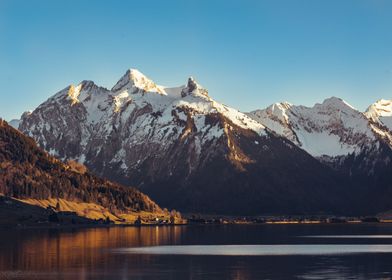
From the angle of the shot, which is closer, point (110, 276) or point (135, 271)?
point (110, 276)

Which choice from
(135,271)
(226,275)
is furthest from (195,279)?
(135,271)

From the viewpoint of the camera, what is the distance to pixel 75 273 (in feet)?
633

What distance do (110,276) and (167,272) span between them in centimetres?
1646

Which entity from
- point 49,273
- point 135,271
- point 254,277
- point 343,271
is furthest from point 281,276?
point 49,273

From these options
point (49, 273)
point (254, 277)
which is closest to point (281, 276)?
point (254, 277)

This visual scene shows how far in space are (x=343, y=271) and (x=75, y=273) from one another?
2472 inches

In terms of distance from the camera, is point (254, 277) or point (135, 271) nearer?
point (254, 277)

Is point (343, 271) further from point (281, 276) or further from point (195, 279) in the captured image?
point (195, 279)

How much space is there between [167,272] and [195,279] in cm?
1806

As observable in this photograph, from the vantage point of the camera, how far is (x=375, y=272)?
19500 centimetres

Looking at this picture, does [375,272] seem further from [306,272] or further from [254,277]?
[254,277]

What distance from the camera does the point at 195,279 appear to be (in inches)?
7146

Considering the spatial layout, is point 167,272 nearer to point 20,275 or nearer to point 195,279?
point 195,279

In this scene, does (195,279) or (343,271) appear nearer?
(195,279)
